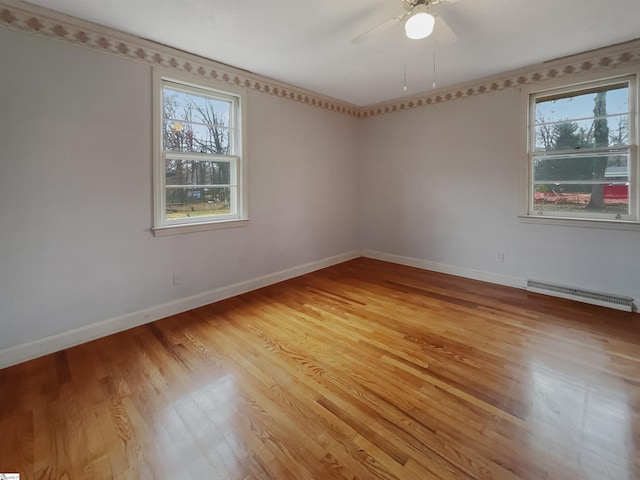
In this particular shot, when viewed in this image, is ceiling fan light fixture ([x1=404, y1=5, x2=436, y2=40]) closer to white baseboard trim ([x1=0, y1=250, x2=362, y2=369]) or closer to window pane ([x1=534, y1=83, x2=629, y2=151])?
window pane ([x1=534, y1=83, x2=629, y2=151])

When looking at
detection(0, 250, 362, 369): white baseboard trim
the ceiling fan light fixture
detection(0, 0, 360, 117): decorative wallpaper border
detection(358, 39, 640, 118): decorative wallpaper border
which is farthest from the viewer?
detection(358, 39, 640, 118): decorative wallpaper border

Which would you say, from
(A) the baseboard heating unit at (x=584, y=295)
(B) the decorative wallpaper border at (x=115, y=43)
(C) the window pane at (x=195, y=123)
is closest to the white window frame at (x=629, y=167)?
(A) the baseboard heating unit at (x=584, y=295)

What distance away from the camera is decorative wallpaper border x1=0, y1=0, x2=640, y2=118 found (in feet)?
7.16

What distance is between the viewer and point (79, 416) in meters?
1.69

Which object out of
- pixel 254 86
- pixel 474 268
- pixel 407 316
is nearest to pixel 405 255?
pixel 474 268

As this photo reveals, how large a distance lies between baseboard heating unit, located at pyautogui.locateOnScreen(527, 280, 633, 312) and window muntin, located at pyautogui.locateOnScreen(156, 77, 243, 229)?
3.61 metres

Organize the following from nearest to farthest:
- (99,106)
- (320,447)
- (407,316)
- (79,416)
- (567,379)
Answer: (320,447)
(79,416)
(567,379)
(99,106)
(407,316)

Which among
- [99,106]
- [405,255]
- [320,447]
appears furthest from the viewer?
[405,255]

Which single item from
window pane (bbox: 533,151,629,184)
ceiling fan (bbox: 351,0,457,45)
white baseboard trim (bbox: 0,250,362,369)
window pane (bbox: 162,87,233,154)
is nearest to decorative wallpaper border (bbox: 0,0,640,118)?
window pane (bbox: 162,87,233,154)

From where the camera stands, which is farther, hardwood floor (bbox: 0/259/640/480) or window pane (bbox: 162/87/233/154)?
window pane (bbox: 162/87/233/154)

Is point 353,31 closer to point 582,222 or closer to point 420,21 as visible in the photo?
point 420,21

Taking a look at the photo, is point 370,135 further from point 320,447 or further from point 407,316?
point 320,447

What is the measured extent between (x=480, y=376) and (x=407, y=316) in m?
0.99

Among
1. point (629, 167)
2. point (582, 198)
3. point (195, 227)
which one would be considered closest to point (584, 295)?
point (582, 198)
